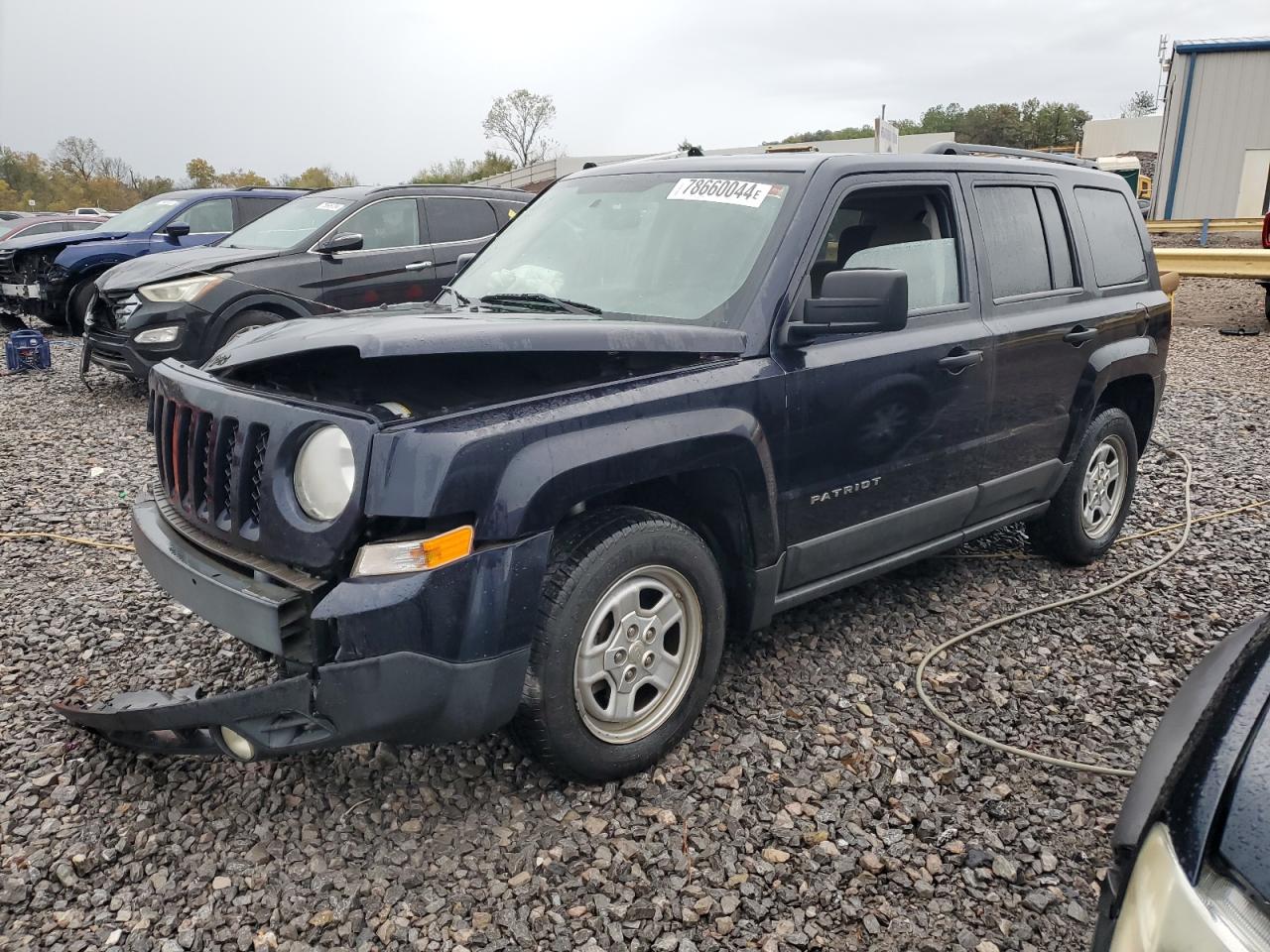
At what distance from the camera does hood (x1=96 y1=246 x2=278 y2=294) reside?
7.57 meters

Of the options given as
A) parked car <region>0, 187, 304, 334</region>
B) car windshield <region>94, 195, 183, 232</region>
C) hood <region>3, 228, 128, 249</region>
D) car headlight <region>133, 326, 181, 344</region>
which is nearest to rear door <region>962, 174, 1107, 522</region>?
car headlight <region>133, 326, 181, 344</region>

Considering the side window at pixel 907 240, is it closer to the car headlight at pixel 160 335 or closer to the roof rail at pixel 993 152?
the roof rail at pixel 993 152

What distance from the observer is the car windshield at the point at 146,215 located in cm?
1127

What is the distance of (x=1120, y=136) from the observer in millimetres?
48156

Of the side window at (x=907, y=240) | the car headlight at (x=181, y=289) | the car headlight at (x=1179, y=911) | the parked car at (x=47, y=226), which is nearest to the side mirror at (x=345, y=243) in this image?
the car headlight at (x=181, y=289)

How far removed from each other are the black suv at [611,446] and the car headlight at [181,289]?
4.43m

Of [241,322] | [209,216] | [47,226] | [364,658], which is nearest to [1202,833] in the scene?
[364,658]

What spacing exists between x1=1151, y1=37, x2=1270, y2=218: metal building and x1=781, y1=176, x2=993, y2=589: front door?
30880 mm

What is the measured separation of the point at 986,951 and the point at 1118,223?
383 centimetres

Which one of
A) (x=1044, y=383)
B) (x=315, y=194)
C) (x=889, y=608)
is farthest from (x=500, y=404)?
(x=315, y=194)

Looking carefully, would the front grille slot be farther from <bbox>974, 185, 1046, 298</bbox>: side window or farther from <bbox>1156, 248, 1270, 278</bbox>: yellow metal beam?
<bbox>1156, 248, 1270, 278</bbox>: yellow metal beam

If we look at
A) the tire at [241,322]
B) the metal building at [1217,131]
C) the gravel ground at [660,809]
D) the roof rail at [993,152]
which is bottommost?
the gravel ground at [660,809]

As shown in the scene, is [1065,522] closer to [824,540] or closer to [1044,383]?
[1044,383]

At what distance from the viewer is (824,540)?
333 cm
